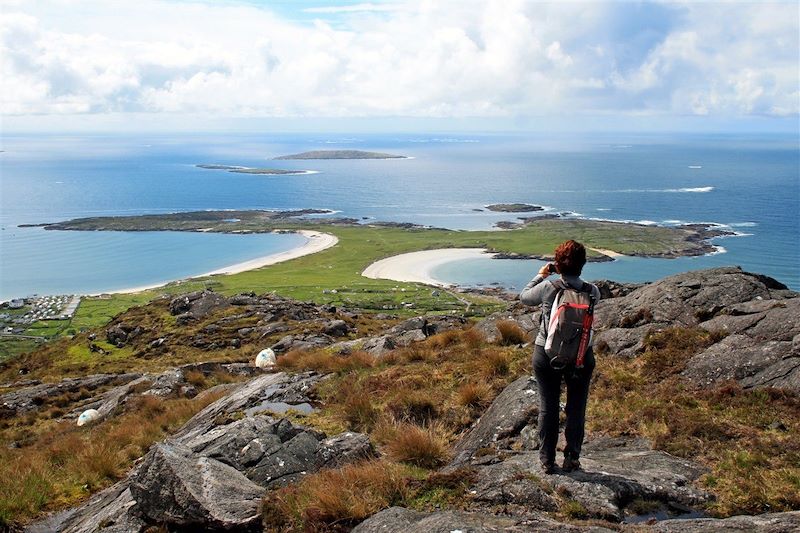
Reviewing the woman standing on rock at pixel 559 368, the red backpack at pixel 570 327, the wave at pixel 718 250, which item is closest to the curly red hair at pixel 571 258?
the woman standing on rock at pixel 559 368

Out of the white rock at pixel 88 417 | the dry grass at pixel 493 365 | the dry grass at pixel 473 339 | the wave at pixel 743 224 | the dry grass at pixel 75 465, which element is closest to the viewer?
the dry grass at pixel 75 465

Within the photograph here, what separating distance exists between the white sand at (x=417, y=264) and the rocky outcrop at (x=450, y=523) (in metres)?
87.2

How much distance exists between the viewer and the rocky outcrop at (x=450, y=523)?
A: 629cm

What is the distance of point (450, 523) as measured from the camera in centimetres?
639

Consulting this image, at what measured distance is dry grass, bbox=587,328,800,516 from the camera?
7363 mm

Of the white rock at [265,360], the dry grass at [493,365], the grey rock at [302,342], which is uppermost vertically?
the dry grass at [493,365]

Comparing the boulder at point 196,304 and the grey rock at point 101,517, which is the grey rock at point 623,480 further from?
the boulder at point 196,304

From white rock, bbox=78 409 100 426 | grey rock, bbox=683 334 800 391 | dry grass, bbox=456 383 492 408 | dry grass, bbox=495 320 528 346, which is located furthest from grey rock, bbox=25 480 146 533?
white rock, bbox=78 409 100 426

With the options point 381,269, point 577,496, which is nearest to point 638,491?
point 577,496

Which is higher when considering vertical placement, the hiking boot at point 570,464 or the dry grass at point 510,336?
the hiking boot at point 570,464

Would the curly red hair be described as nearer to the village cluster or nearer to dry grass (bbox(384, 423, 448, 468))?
dry grass (bbox(384, 423, 448, 468))

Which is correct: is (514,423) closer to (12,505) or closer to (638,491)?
(638,491)

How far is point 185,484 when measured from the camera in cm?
786

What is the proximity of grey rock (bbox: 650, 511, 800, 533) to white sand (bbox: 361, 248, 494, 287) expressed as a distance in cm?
8765
